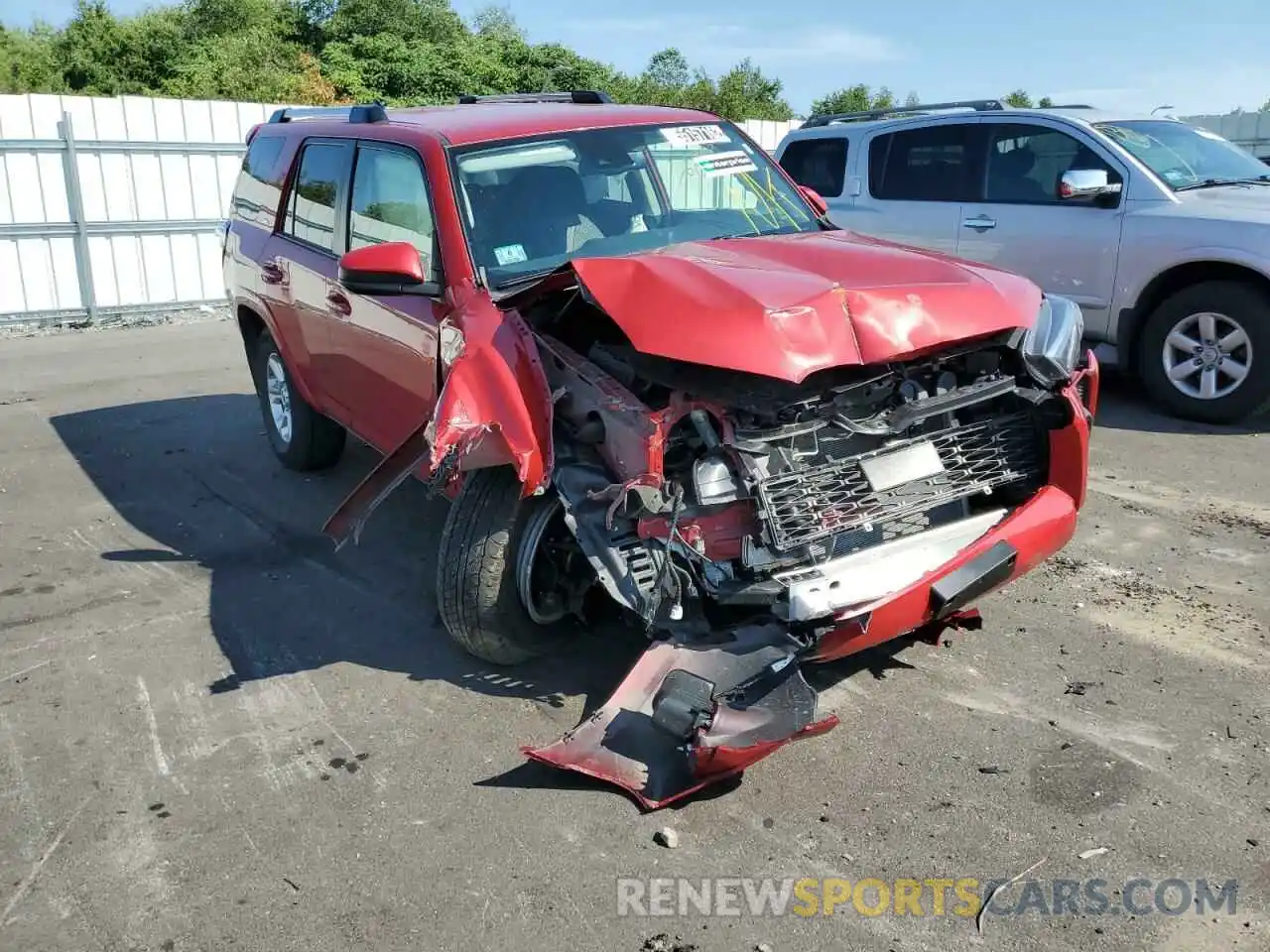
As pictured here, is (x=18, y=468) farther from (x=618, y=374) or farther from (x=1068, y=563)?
(x=1068, y=563)

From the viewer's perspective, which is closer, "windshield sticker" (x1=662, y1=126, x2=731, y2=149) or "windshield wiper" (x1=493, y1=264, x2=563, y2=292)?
"windshield wiper" (x1=493, y1=264, x2=563, y2=292)

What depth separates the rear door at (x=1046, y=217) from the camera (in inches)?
284

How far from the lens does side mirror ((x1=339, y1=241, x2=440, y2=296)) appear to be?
3.86m

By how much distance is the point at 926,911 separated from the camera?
2.66m

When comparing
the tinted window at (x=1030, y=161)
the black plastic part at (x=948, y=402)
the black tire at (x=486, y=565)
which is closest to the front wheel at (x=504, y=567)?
the black tire at (x=486, y=565)

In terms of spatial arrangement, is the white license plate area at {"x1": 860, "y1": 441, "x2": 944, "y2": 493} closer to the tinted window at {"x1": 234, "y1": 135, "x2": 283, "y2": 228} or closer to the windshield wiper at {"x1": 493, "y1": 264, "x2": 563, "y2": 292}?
the windshield wiper at {"x1": 493, "y1": 264, "x2": 563, "y2": 292}

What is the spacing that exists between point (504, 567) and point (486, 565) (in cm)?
6

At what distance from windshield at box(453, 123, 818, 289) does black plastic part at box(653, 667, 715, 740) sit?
172 cm

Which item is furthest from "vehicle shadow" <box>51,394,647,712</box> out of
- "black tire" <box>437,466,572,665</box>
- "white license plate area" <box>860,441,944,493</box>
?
"white license plate area" <box>860,441,944,493</box>

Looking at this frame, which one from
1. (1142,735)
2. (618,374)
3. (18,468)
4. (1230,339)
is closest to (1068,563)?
(1142,735)

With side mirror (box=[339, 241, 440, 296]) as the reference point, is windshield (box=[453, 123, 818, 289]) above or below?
above

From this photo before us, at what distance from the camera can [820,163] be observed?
9102mm

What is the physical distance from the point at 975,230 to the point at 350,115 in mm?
4719

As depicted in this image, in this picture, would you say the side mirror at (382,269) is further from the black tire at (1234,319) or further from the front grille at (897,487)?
the black tire at (1234,319)
